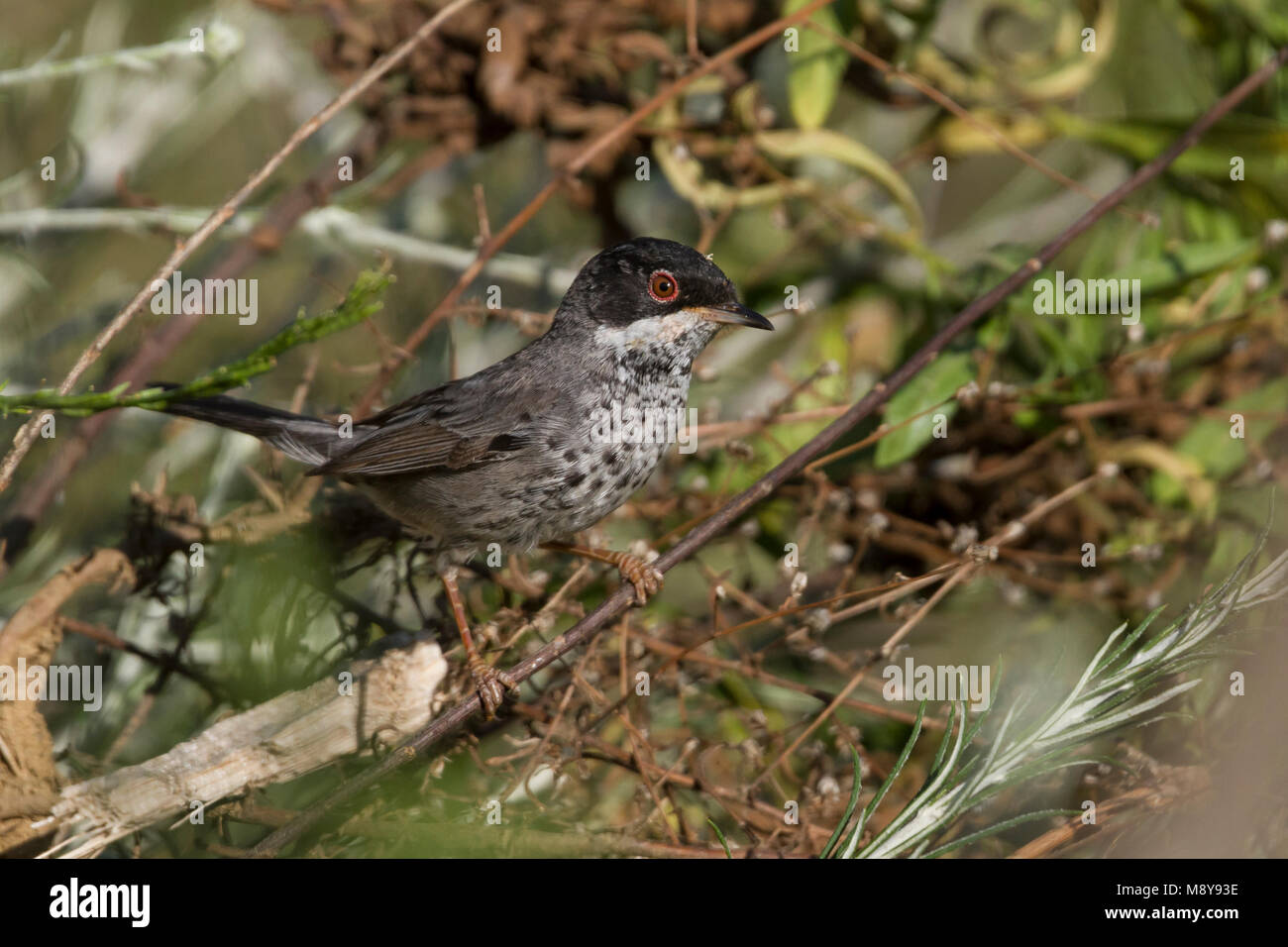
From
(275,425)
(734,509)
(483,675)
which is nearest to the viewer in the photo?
(734,509)

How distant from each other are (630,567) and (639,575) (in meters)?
0.32

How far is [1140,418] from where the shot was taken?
351 centimetres

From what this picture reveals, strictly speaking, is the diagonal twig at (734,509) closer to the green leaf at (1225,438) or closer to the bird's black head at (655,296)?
the bird's black head at (655,296)

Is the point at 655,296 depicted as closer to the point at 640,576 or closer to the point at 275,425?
the point at 640,576

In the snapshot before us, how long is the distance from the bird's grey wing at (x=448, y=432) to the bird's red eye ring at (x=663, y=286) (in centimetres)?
45

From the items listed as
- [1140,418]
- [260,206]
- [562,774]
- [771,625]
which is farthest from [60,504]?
[1140,418]

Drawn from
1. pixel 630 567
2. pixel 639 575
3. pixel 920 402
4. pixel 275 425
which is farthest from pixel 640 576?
pixel 275 425

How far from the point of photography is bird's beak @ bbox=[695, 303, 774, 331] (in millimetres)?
3000

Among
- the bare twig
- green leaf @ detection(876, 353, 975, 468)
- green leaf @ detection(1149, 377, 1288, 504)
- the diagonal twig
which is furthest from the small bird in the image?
green leaf @ detection(1149, 377, 1288, 504)

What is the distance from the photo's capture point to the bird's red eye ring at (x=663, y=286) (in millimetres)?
3080

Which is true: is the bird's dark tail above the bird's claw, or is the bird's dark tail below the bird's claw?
above

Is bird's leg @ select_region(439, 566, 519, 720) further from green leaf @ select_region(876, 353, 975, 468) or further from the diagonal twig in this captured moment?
green leaf @ select_region(876, 353, 975, 468)

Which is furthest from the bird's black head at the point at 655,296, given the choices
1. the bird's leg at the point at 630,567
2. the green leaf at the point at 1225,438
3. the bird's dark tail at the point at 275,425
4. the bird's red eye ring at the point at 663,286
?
the green leaf at the point at 1225,438

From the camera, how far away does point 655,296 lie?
314cm
